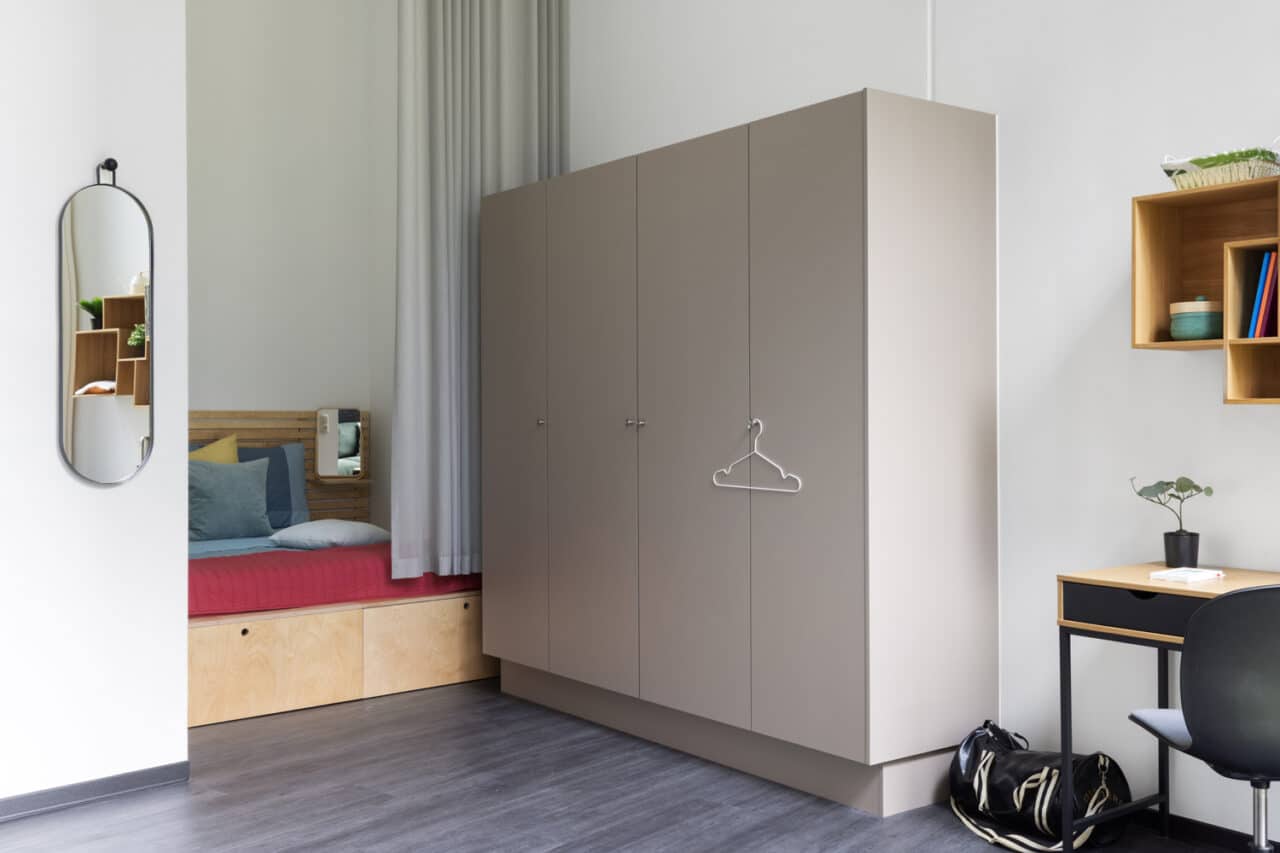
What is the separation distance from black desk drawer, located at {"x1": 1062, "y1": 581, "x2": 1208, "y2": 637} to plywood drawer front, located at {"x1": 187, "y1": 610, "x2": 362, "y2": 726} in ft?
9.18

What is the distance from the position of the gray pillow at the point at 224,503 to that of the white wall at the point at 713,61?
2110 millimetres

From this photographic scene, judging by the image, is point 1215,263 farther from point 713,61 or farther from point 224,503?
point 224,503

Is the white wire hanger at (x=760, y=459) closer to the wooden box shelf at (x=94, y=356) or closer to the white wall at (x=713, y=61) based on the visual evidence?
the white wall at (x=713, y=61)

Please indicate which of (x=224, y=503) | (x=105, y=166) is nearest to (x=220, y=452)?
(x=224, y=503)

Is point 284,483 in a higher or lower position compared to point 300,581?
higher

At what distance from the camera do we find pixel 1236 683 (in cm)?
205

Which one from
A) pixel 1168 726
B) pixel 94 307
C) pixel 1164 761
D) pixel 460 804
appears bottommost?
pixel 460 804

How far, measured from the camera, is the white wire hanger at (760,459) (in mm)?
3273

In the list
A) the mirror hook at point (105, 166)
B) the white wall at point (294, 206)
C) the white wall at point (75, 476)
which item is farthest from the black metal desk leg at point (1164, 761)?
the white wall at point (294, 206)

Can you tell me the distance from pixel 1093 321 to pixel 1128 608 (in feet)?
2.89

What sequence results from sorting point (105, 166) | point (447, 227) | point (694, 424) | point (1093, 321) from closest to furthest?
1. point (1093, 321)
2. point (105, 166)
3. point (694, 424)
4. point (447, 227)

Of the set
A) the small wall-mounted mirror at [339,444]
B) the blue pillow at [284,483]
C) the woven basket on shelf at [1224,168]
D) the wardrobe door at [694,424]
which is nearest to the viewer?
the woven basket on shelf at [1224,168]

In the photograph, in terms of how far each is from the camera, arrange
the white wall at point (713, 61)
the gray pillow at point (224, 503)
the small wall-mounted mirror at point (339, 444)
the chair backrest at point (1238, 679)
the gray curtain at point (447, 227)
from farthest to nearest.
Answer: the small wall-mounted mirror at point (339, 444) < the gray pillow at point (224, 503) < the gray curtain at point (447, 227) < the white wall at point (713, 61) < the chair backrest at point (1238, 679)

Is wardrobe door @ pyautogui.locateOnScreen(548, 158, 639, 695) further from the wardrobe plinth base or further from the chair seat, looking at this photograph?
the chair seat
